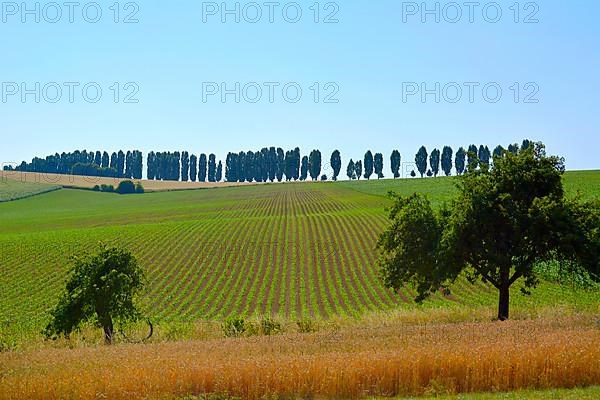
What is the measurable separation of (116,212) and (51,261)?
195ft

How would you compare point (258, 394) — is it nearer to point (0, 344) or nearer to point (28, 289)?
point (0, 344)

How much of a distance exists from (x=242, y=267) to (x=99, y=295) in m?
25.7

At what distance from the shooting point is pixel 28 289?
43625 mm

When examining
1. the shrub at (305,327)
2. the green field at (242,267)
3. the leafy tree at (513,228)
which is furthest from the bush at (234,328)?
the green field at (242,267)

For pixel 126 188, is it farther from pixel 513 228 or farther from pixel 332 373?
pixel 332 373

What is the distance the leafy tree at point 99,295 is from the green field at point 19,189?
126m

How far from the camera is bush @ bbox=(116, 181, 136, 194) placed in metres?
171

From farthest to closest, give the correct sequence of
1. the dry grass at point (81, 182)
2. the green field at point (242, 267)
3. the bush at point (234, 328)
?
1. the dry grass at point (81, 182)
2. the green field at point (242, 267)
3. the bush at point (234, 328)

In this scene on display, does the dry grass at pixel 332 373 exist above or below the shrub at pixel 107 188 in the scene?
below

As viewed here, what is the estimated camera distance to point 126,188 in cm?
17150

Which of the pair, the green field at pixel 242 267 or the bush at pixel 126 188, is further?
the bush at pixel 126 188

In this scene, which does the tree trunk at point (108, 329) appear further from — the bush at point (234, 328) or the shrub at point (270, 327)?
the shrub at point (270, 327)

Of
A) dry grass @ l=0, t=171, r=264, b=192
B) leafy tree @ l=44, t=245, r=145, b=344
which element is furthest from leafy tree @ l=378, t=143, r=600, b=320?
dry grass @ l=0, t=171, r=264, b=192

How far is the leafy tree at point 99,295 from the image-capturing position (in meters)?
24.8
